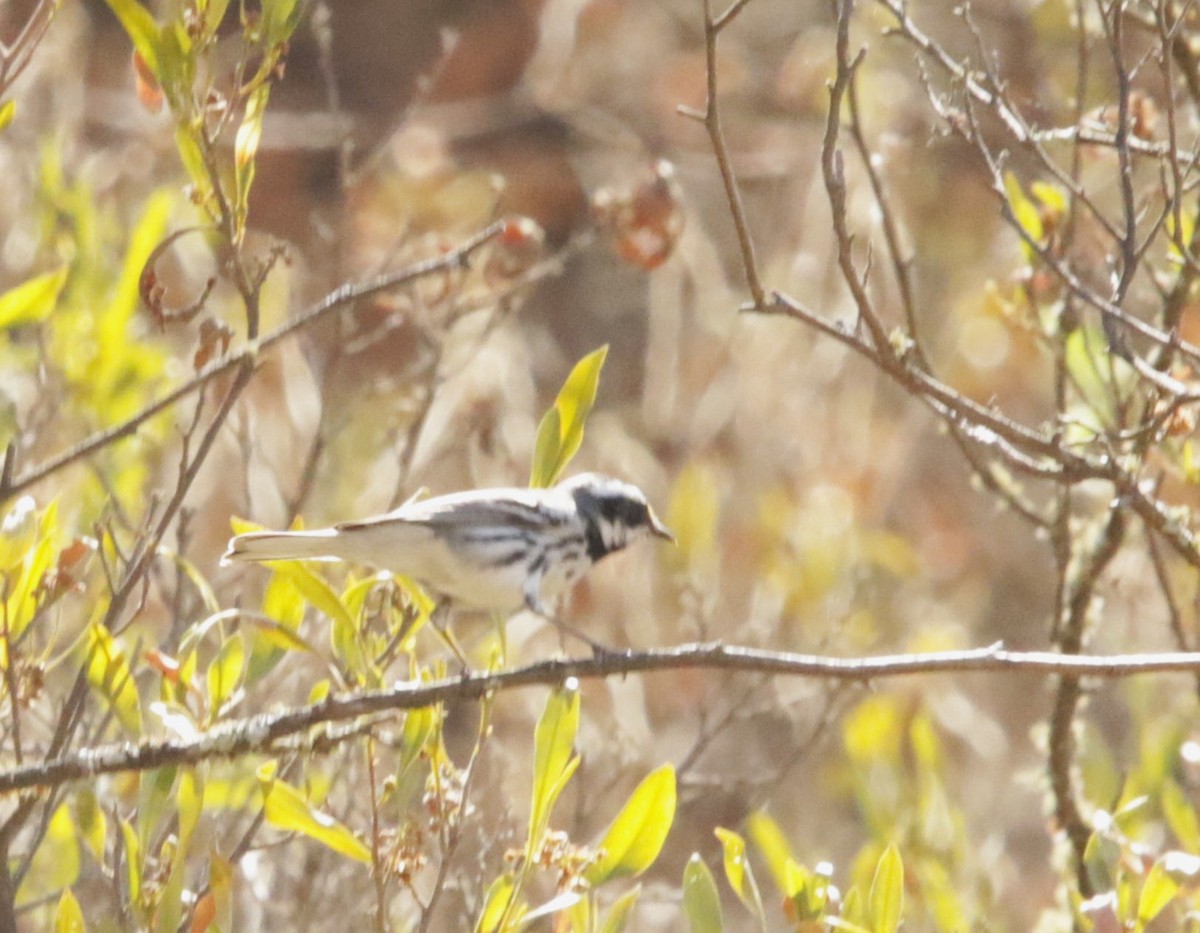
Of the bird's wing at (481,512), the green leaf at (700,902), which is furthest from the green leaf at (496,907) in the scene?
the bird's wing at (481,512)

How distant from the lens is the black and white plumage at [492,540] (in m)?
2.88

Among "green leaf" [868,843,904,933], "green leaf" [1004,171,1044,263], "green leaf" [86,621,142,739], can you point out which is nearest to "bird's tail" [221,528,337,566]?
"green leaf" [86,621,142,739]

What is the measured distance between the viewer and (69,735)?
2.35 metres

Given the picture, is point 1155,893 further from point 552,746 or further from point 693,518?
point 693,518

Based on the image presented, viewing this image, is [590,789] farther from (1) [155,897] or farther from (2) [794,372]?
(1) [155,897]

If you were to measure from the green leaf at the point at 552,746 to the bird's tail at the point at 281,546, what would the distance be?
1.95 feet

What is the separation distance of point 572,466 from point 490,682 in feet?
14.5

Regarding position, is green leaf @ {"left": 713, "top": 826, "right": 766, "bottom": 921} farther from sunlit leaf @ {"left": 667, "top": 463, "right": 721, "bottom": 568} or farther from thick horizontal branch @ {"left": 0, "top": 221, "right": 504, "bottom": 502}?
sunlit leaf @ {"left": 667, "top": 463, "right": 721, "bottom": 568}

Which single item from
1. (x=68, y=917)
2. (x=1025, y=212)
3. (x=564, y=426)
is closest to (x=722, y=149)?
(x=564, y=426)

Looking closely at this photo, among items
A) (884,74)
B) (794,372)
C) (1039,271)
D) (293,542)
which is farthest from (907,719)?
(293,542)

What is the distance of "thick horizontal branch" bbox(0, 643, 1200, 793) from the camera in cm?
Result: 206

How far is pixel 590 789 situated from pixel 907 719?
154cm

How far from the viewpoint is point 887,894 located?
2.24m

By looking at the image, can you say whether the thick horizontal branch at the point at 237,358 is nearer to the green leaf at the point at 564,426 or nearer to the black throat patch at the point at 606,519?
the green leaf at the point at 564,426
